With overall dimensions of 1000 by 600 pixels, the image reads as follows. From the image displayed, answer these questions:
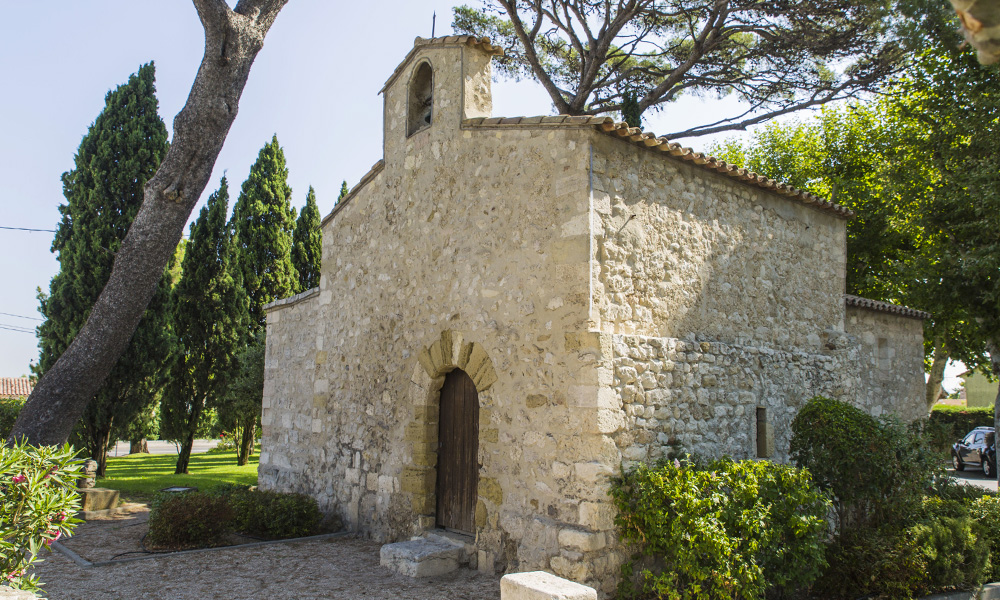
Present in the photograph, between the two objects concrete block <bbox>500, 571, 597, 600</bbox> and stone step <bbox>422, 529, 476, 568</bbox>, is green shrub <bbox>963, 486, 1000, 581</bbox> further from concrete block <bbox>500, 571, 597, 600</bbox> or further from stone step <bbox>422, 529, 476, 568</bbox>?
stone step <bbox>422, 529, 476, 568</bbox>

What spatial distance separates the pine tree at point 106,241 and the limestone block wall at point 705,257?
1035cm

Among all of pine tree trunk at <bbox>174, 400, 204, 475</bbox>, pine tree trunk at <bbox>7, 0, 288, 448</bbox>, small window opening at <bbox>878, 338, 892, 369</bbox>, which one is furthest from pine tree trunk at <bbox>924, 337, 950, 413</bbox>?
pine tree trunk at <bbox>174, 400, 204, 475</bbox>

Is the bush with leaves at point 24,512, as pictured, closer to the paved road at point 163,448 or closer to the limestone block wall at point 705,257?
the limestone block wall at point 705,257

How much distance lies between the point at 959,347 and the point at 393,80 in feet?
44.4

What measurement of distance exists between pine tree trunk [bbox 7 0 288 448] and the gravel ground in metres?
1.49

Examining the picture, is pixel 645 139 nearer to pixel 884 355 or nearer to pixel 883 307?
pixel 883 307

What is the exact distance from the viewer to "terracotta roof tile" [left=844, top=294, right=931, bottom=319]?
9.20m

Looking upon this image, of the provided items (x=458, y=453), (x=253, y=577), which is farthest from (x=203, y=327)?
(x=458, y=453)

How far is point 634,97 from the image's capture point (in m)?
13.5

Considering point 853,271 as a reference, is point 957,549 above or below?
below

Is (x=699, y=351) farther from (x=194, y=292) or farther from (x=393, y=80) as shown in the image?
(x=194, y=292)

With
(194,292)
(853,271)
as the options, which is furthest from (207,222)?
(853,271)

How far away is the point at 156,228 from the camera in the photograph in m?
7.22

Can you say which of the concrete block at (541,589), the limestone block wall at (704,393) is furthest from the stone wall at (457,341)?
the concrete block at (541,589)
